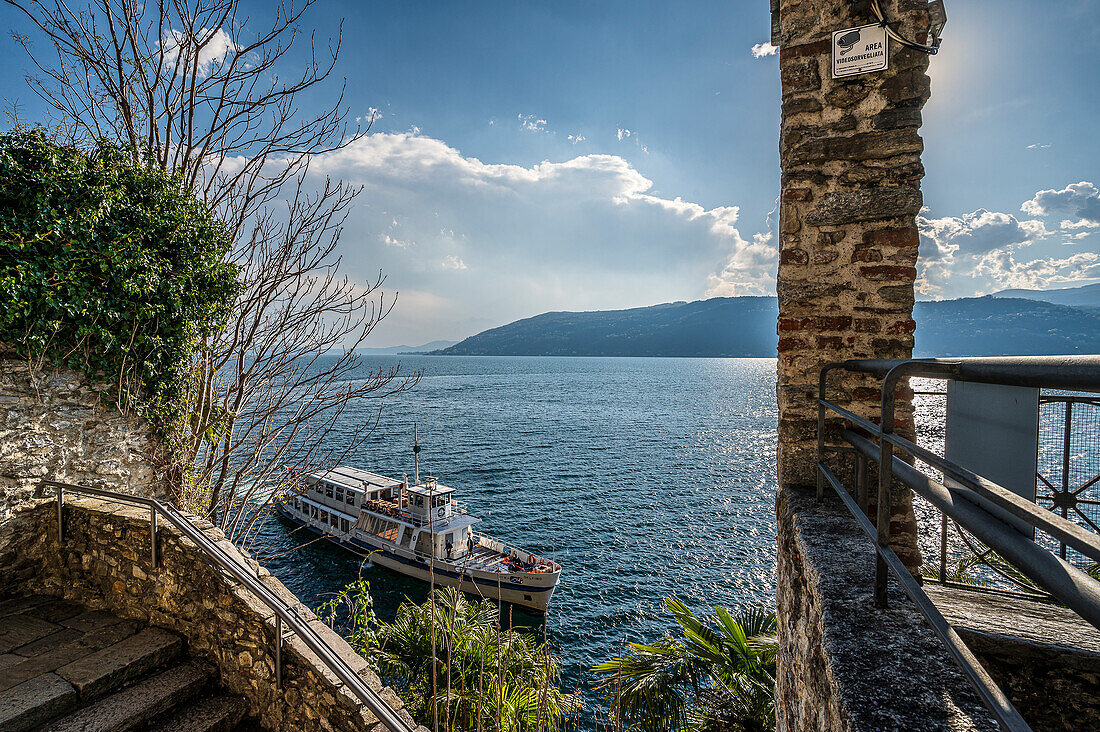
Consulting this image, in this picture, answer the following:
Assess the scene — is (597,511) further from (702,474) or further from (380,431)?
(380,431)

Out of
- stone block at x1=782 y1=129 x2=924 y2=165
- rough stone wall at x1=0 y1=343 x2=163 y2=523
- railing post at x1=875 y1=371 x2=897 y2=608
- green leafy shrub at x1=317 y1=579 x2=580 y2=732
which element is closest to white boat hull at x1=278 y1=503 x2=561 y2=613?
green leafy shrub at x1=317 y1=579 x2=580 y2=732

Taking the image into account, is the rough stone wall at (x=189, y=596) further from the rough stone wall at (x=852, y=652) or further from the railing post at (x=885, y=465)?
the railing post at (x=885, y=465)

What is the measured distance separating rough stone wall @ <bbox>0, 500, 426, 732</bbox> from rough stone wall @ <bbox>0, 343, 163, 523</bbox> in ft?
1.00

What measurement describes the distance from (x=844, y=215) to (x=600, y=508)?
2021cm

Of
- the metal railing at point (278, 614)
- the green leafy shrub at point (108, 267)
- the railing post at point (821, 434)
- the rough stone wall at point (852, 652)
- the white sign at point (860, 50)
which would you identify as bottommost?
the metal railing at point (278, 614)

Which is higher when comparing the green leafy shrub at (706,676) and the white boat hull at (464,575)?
the green leafy shrub at (706,676)

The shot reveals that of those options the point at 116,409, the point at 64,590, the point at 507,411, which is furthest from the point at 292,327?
the point at 507,411

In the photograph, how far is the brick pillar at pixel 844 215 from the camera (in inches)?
109

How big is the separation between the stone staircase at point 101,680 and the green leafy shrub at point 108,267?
204 cm

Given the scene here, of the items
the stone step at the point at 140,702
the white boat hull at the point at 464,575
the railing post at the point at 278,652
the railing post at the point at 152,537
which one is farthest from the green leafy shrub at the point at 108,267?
the white boat hull at the point at 464,575

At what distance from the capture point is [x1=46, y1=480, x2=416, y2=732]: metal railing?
292 cm

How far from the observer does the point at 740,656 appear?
5.05 metres

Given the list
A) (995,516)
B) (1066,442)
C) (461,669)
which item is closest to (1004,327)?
(1066,442)

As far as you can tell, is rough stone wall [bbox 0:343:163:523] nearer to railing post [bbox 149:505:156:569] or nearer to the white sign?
railing post [bbox 149:505:156:569]
